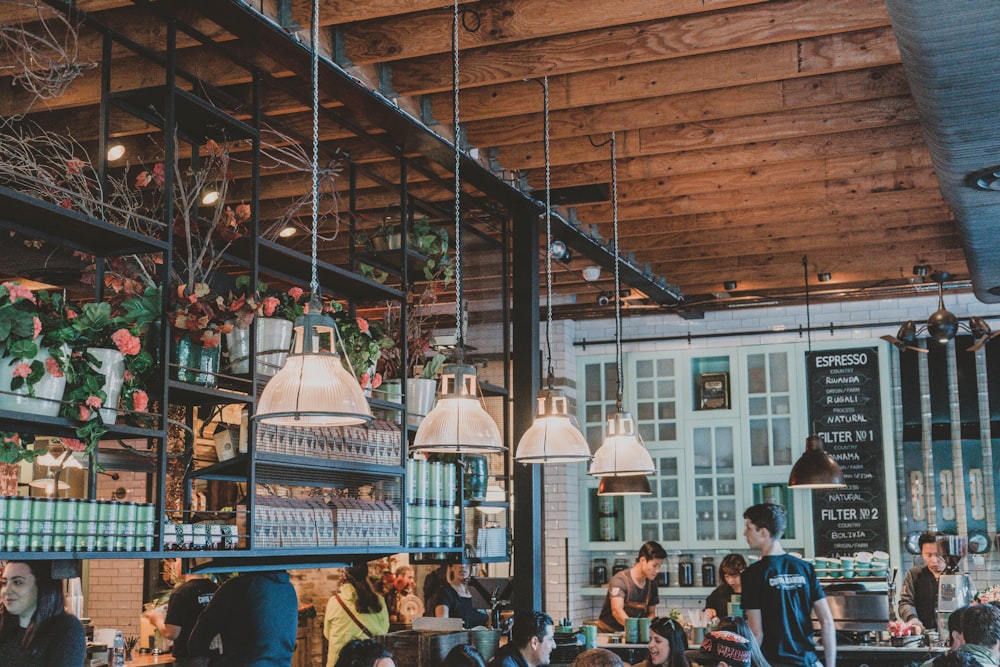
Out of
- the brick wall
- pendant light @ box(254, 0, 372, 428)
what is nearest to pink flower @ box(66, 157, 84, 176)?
pendant light @ box(254, 0, 372, 428)

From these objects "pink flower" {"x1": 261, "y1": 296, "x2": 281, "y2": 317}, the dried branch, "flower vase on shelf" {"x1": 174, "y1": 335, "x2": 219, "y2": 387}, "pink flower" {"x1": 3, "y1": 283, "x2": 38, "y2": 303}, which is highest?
the dried branch

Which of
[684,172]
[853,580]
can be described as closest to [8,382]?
[684,172]

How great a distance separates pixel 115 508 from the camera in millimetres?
3752

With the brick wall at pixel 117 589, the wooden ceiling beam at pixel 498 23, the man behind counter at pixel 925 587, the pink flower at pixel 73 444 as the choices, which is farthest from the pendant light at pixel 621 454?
the brick wall at pixel 117 589

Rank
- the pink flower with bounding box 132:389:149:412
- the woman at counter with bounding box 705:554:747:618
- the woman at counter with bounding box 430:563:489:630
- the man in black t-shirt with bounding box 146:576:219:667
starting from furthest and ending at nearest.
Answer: the woman at counter with bounding box 705:554:747:618 → the woman at counter with bounding box 430:563:489:630 → the man in black t-shirt with bounding box 146:576:219:667 → the pink flower with bounding box 132:389:149:412

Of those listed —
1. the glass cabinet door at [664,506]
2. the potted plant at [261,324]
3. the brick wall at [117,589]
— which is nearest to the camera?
the potted plant at [261,324]

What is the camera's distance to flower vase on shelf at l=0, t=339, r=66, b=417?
3473 mm

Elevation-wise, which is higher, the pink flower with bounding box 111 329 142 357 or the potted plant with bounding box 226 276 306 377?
the potted plant with bounding box 226 276 306 377

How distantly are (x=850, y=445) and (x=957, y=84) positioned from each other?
6656mm

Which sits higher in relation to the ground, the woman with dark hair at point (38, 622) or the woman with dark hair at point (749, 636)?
the woman with dark hair at point (38, 622)

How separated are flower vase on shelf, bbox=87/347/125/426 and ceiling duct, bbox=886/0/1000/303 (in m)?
2.72

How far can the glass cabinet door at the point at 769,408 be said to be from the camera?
10.3 m

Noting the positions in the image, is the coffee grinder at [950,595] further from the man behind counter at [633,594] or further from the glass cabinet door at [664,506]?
the glass cabinet door at [664,506]

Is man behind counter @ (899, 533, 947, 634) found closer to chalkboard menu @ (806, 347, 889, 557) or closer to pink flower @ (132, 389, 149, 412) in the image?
chalkboard menu @ (806, 347, 889, 557)
